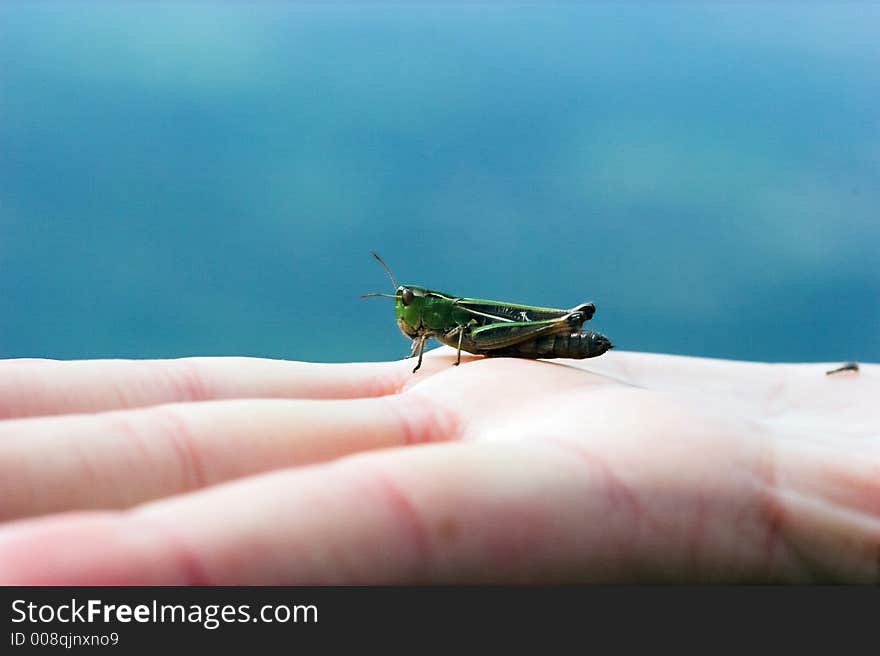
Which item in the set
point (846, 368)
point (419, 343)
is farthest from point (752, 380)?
point (419, 343)

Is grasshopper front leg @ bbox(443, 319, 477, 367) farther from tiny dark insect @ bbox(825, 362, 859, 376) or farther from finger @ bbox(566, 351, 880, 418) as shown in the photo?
tiny dark insect @ bbox(825, 362, 859, 376)

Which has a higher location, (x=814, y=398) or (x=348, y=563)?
(x=814, y=398)

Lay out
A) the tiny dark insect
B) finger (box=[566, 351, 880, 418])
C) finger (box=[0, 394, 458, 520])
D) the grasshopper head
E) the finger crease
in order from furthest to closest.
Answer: the grasshopper head < the tiny dark insect < finger (box=[566, 351, 880, 418]) < the finger crease < finger (box=[0, 394, 458, 520])

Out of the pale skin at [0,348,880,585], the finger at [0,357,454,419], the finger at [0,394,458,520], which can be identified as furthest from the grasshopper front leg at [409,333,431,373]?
the finger at [0,394,458,520]

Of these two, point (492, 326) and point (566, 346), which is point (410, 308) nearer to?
point (492, 326)

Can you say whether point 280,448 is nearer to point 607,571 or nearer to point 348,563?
point 348,563

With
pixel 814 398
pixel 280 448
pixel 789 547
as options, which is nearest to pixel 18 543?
pixel 280 448
